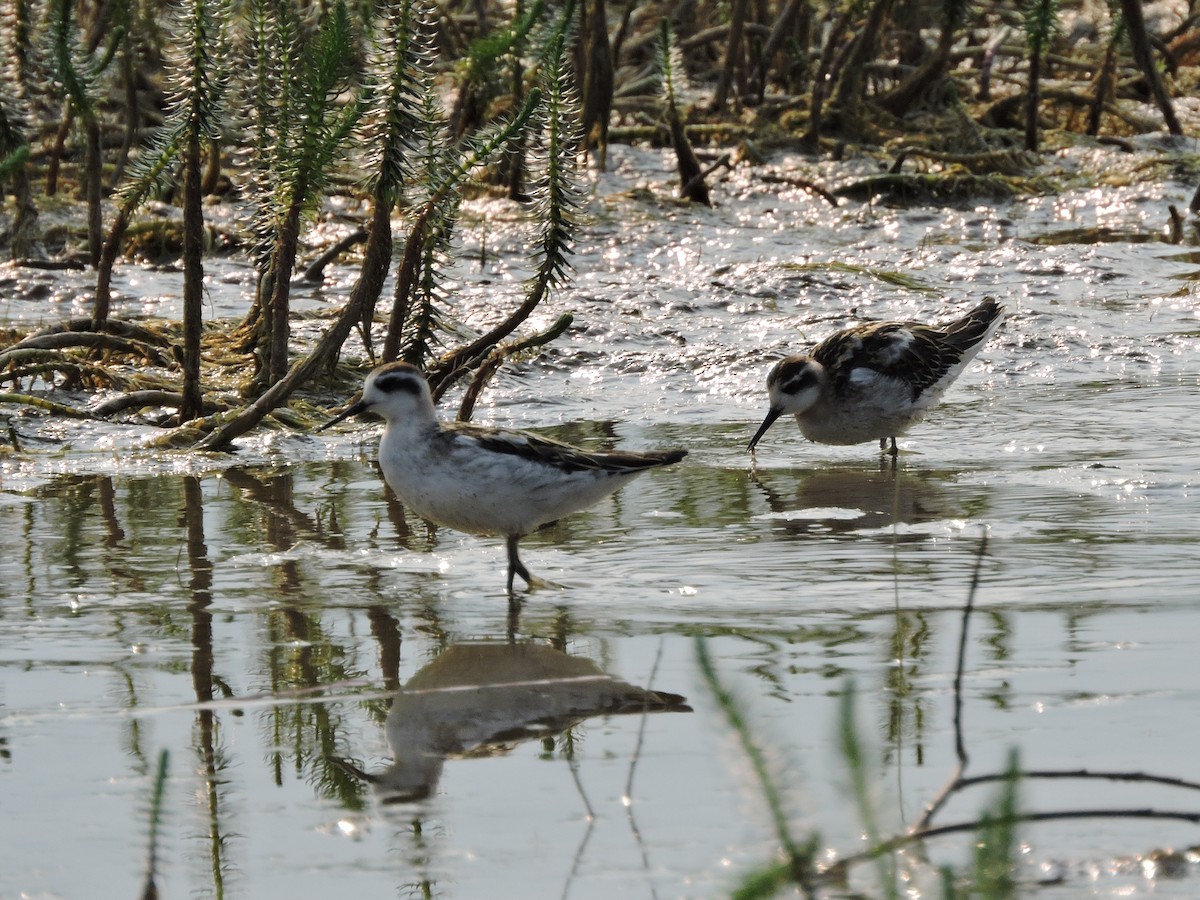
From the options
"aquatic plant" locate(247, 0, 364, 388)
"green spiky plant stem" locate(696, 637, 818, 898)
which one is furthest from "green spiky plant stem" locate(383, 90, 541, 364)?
"green spiky plant stem" locate(696, 637, 818, 898)

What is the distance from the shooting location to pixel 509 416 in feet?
31.1

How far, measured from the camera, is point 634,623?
5.87m

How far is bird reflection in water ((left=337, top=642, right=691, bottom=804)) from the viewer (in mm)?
4539

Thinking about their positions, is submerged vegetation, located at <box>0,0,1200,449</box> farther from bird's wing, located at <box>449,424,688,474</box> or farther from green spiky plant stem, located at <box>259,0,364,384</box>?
bird's wing, located at <box>449,424,688,474</box>

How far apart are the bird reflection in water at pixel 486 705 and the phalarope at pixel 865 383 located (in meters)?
3.50

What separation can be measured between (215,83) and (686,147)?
20.6 ft

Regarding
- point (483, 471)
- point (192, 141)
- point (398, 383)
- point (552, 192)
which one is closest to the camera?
point (483, 471)

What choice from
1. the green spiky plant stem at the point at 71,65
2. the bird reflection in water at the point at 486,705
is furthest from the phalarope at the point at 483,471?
the green spiky plant stem at the point at 71,65

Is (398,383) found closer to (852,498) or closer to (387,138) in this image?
(387,138)

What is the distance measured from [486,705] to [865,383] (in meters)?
4.21

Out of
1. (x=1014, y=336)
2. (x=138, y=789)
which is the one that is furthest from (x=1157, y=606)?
(x=1014, y=336)

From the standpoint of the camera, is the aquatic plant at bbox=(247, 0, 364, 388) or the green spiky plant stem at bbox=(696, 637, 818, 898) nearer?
the green spiky plant stem at bbox=(696, 637, 818, 898)

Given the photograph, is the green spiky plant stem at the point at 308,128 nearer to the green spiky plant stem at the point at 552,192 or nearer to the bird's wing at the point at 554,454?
the green spiky plant stem at the point at 552,192

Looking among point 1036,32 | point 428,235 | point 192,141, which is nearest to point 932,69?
point 1036,32
